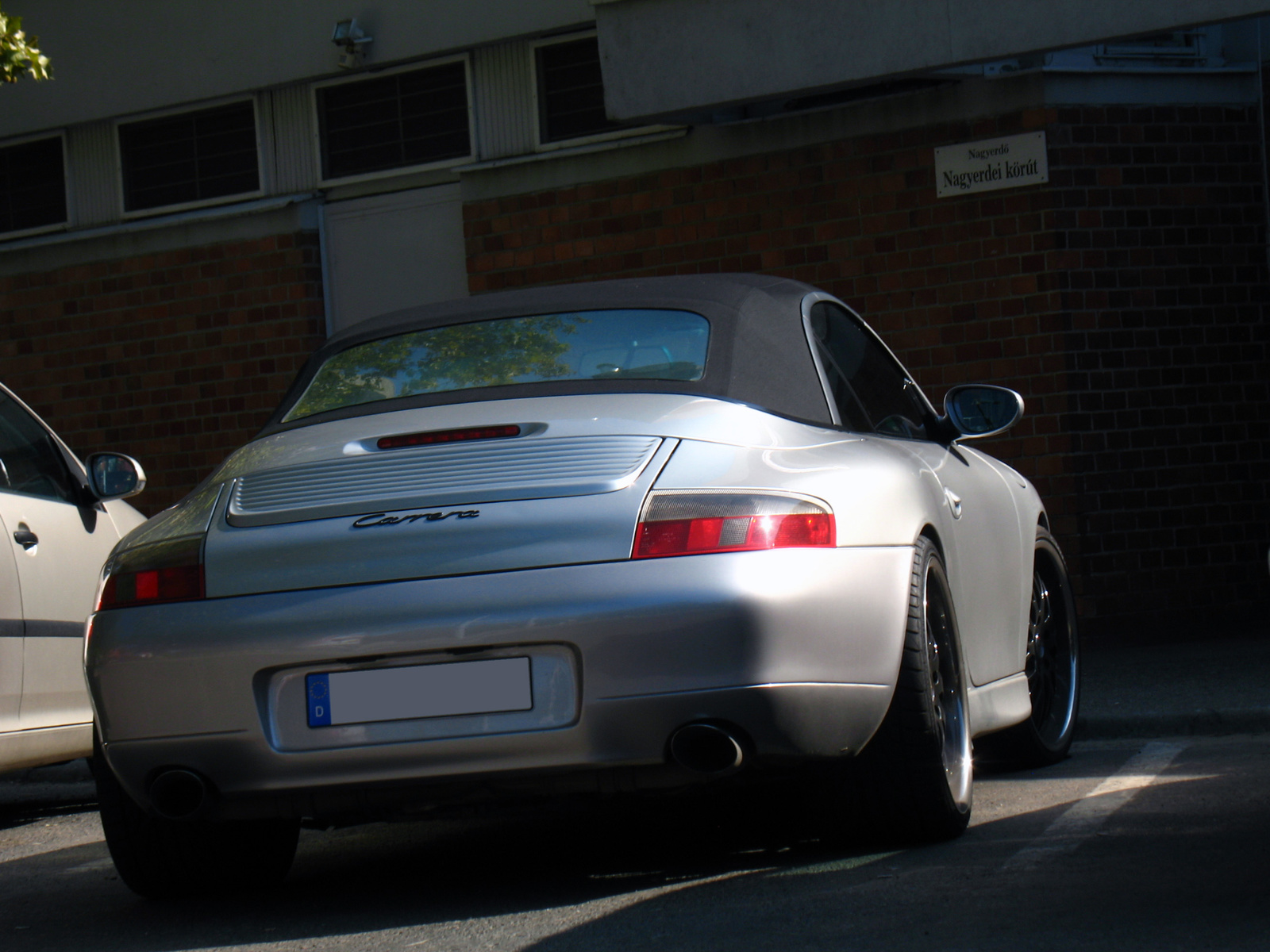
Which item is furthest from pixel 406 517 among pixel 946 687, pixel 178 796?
pixel 946 687

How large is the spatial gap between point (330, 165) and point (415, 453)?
9063mm

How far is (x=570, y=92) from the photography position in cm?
1198

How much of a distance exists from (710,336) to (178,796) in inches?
67.5

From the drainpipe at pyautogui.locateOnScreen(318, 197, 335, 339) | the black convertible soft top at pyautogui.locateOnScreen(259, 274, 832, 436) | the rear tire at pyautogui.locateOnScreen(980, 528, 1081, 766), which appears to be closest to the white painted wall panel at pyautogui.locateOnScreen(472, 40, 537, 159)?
the drainpipe at pyautogui.locateOnScreen(318, 197, 335, 339)

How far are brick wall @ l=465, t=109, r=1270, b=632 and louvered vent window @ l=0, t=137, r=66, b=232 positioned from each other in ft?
20.0

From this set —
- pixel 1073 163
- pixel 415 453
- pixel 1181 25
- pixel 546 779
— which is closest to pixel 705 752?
pixel 546 779

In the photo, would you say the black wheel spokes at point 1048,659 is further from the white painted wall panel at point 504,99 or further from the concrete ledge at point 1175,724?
the white painted wall panel at point 504,99

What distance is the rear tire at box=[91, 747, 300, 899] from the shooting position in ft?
14.4

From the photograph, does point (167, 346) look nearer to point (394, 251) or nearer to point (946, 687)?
point (394, 251)

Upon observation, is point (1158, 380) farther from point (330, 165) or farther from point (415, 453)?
point (415, 453)

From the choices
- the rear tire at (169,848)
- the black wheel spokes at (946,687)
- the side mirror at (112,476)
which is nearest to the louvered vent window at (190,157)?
the side mirror at (112,476)

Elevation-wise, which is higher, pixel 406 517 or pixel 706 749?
pixel 406 517

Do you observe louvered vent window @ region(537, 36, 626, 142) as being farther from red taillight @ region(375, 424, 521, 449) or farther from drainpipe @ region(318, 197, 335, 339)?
red taillight @ region(375, 424, 521, 449)

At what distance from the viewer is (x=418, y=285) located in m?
12.6
